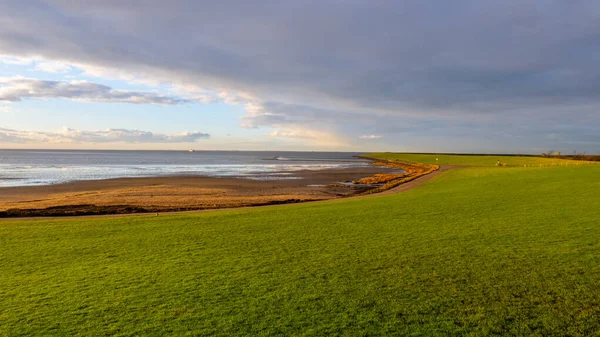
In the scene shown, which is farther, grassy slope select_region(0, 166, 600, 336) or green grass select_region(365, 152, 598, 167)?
green grass select_region(365, 152, 598, 167)

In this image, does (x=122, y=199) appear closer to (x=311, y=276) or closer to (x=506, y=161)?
(x=311, y=276)

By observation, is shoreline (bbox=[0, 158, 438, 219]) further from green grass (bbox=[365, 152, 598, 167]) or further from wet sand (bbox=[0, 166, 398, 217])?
green grass (bbox=[365, 152, 598, 167])

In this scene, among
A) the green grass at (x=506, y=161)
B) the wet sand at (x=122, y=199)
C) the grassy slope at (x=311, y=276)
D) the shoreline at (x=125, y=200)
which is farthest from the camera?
the green grass at (x=506, y=161)

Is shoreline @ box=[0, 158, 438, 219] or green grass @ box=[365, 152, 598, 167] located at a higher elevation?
green grass @ box=[365, 152, 598, 167]

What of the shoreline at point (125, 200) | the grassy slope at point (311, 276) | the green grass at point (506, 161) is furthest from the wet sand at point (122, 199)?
the green grass at point (506, 161)

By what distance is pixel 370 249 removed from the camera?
10312 mm

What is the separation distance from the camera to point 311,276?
8.10 meters

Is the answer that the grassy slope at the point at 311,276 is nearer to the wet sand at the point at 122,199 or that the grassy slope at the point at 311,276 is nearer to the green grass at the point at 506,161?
the wet sand at the point at 122,199

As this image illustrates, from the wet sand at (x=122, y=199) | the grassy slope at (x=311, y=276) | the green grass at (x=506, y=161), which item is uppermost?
the green grass at (x=506, y=161)

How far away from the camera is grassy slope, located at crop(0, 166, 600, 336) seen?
19.4ft

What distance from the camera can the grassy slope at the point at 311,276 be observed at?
19.4ft

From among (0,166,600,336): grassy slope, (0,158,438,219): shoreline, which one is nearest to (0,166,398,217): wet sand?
(0,158,438,219): shoreline

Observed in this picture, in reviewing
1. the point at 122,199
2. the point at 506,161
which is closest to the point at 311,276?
the point at 122,199

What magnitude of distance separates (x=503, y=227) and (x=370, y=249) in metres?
5.35
